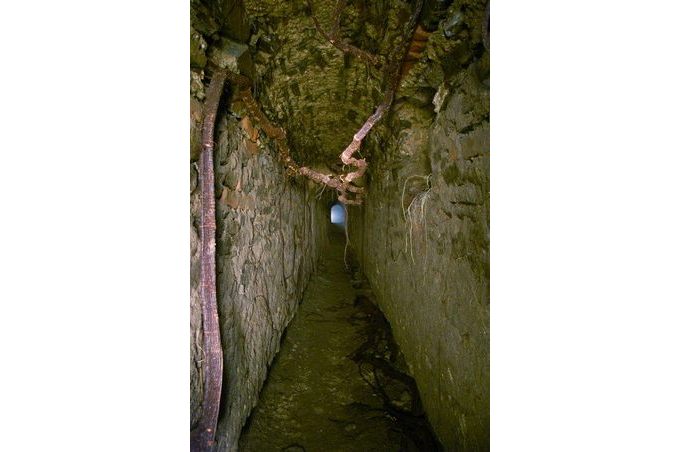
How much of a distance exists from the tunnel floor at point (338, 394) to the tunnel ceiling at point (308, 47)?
6.51 feet

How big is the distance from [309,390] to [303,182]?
241 cm

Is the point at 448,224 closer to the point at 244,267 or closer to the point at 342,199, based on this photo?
the point at 342,199

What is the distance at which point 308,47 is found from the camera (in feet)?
6.88

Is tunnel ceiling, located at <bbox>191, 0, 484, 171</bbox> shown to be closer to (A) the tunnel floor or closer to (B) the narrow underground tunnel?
(B) the narrow underground tunnel

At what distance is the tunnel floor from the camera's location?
6.53 feet

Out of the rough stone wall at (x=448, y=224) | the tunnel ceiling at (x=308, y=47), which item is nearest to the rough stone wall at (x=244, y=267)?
the tunnel ceiling at (x=308, y=47)

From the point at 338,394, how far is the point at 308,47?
2424 millimetres

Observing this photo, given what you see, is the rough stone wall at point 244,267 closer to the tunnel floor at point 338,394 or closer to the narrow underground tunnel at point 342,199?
the narrow underground tunnel at point 342,199

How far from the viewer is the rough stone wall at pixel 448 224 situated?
4.36ft

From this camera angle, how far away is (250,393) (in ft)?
6.63

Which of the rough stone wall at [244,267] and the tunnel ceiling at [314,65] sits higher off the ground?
the tunnel ceiling at [314,65]

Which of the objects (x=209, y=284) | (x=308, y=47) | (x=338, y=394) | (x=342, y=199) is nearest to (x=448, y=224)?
(x=342, y=199)

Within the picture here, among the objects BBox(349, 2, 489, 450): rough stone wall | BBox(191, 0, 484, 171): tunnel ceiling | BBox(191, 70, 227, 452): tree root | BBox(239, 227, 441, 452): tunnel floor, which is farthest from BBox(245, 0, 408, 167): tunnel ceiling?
BBox(239, 227, 441, 452): tunnel floor

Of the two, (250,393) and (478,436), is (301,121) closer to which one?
(250,393)
